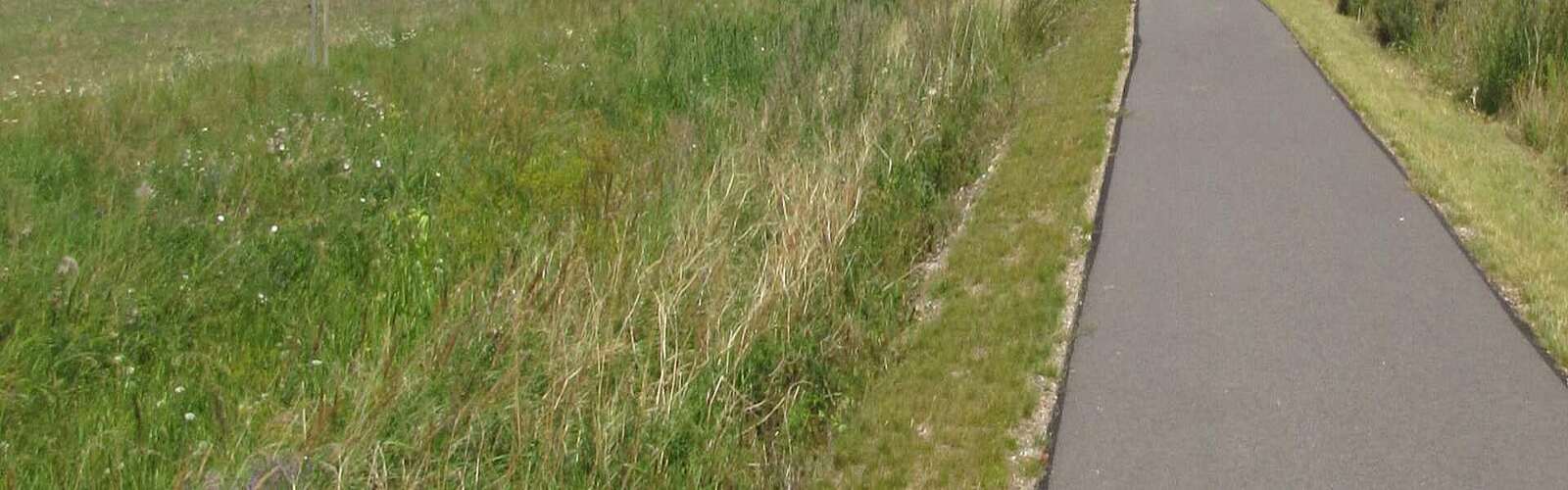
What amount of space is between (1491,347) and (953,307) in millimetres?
2376

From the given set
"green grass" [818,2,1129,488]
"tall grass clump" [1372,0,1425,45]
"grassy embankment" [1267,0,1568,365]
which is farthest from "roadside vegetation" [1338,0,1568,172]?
"green grass" [818,2,1129,488]

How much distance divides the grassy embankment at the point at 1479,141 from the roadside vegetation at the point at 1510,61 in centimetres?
2

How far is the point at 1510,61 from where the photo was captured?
13.5 meters

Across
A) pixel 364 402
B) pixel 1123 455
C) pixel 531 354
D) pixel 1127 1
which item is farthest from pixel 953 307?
pixel 1127 1

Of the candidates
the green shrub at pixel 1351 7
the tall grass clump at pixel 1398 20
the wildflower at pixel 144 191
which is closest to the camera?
the wildflower at pixel 144 191

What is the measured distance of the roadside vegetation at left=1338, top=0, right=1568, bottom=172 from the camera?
12.2 metres

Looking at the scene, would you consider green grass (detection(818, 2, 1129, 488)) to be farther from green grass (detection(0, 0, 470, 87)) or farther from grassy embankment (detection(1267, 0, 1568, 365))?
green grass (detection(0, 0, 470, 87))

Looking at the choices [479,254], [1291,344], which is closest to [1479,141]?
[1291,344]

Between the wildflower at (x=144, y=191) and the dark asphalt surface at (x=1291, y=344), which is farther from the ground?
the dark asphalt surface at (x=1291, y=344)

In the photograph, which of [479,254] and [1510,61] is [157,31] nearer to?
[479,254]

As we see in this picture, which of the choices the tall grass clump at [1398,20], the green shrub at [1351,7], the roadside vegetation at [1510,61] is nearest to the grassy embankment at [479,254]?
the roadside vegetation at [1510,61]

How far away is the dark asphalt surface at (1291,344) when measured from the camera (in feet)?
19.6

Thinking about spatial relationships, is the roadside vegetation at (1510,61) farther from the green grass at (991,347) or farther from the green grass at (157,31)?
the green grass at (157,31)

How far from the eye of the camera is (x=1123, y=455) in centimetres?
602
